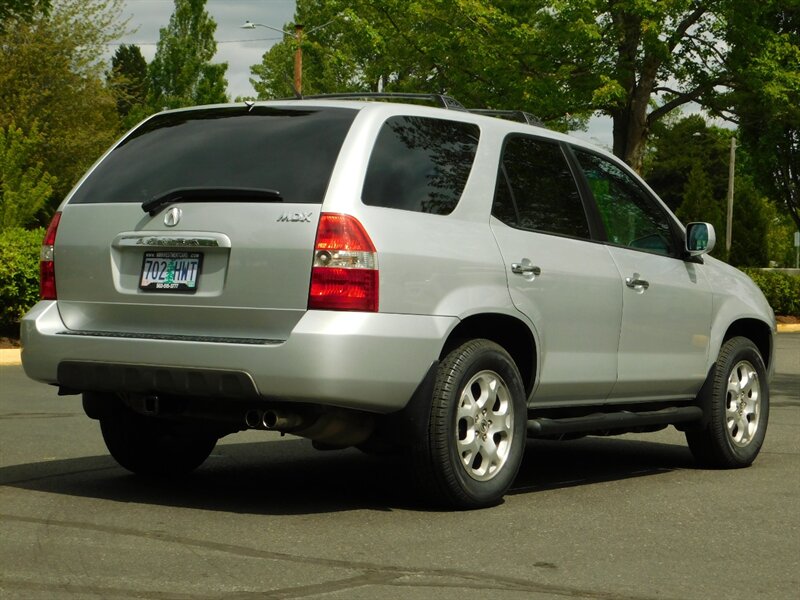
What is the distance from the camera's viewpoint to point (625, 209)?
26.5 feet

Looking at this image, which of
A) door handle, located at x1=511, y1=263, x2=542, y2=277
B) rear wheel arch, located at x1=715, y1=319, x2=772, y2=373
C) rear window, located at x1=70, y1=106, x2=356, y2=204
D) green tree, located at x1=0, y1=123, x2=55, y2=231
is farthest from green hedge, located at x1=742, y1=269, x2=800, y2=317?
rear window, located at x1=70, y1=106, x2=356, y2=204

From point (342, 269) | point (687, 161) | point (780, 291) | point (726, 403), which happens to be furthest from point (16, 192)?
point (687, 161)

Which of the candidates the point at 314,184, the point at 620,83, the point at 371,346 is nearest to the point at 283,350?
the point at 371,346

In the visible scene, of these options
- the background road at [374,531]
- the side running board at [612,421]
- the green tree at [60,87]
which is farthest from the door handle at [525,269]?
the green tree at [60,87]

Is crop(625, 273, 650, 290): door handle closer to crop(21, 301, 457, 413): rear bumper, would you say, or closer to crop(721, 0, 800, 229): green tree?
crop(21, 301, 457, 413): rear bumper

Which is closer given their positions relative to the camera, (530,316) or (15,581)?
(15,581)

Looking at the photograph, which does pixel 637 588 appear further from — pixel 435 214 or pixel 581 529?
pixel 435 214

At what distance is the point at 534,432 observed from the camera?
7.08m

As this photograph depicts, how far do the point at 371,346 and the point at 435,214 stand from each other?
81 centimetres

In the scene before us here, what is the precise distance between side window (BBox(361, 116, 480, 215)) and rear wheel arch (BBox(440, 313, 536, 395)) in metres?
0.58

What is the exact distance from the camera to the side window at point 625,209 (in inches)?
308

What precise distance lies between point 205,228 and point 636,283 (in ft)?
8.49

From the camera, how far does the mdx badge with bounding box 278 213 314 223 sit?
6.13 metres

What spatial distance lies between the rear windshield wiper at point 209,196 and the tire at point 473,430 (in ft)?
3.62
